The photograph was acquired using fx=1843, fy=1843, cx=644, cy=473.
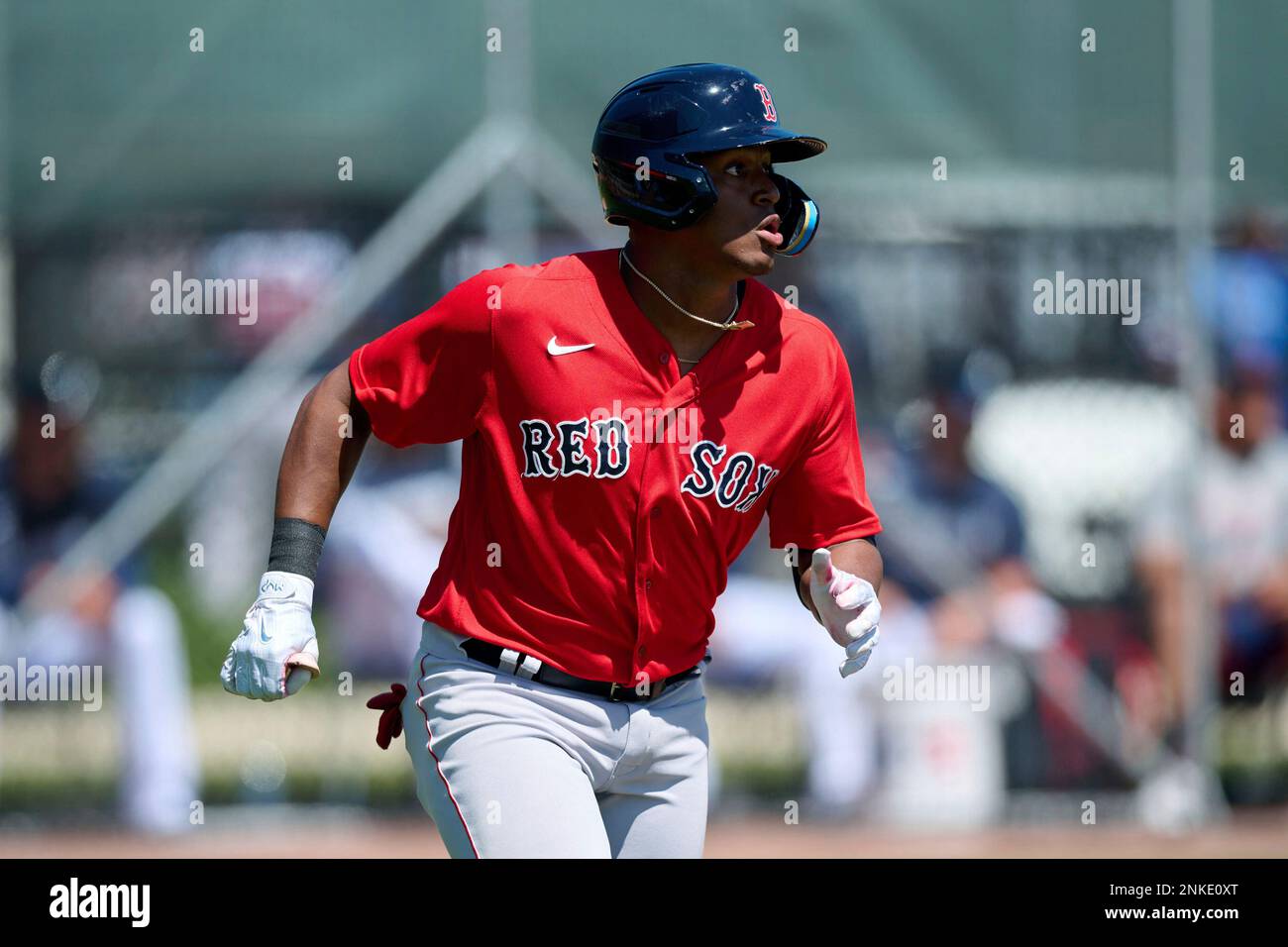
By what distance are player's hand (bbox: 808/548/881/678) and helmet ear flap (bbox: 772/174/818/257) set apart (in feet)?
2.24

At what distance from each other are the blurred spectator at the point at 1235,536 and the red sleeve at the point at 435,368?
5.69 metres

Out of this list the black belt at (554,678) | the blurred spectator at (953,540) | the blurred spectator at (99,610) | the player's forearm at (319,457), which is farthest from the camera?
the blurred spectator at (953,540)

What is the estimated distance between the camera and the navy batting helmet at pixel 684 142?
3.94 meters

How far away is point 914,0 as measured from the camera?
892 cm

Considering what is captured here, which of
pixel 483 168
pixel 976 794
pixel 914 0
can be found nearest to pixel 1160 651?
pixel 976 794

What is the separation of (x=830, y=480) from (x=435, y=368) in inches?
36.1

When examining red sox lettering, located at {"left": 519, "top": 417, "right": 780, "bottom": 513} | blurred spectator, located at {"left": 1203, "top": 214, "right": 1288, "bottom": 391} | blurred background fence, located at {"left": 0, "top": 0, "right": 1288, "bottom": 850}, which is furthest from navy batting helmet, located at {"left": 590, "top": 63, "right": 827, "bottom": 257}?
blurred spectator, located at {"left": 1203, "top": 214, "right": 1288, "bottom": 391}

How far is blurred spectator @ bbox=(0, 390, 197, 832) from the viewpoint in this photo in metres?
8.51

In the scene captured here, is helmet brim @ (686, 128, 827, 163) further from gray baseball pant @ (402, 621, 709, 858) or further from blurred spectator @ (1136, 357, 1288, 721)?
blurred spectator @ (1136, 357, 1288, 721)

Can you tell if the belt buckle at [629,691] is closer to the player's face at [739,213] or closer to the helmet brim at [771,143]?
the player's face at [739,213]

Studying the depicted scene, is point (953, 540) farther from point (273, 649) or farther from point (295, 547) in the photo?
point (273, 649)

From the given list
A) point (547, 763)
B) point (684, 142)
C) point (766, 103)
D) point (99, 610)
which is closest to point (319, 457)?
point (547, 763)

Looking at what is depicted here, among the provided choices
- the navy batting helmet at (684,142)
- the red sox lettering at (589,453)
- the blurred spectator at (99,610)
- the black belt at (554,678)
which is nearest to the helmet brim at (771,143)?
the navy batting helmet at (684,142)

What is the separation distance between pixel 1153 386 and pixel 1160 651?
1.28 meters
